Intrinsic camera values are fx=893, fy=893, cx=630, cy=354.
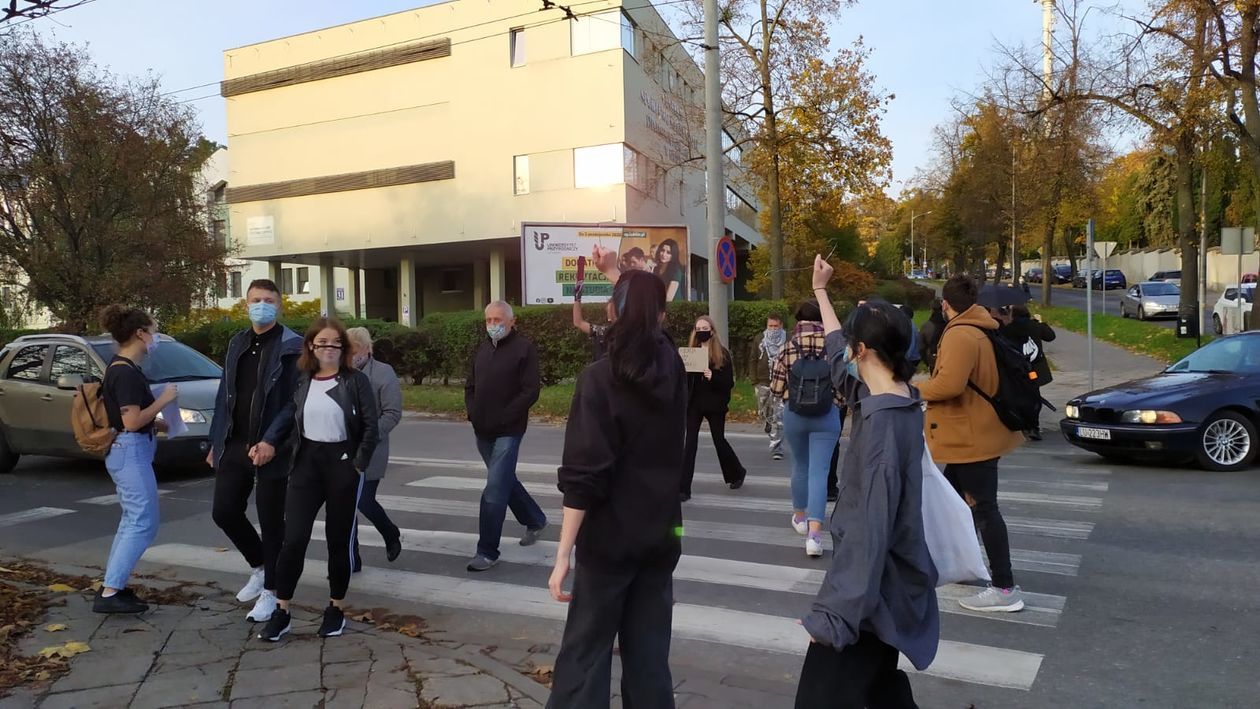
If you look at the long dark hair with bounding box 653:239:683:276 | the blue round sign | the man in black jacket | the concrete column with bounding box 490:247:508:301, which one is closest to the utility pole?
the blue round sign

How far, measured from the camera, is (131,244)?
22703 millimetres

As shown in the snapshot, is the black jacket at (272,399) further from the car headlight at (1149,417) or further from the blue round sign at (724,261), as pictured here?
the blue round sign at (724,261)

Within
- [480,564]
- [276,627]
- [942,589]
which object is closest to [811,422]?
[942,589]

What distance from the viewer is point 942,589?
18.1ft

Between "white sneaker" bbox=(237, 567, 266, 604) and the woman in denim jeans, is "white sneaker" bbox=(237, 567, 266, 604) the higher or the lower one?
the lower one

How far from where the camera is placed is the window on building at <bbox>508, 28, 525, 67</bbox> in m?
30.6

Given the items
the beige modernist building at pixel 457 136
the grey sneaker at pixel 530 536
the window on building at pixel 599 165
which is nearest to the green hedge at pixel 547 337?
the beige modernist building at pixel 457 136

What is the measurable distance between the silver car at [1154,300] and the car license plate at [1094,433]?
2621 cm

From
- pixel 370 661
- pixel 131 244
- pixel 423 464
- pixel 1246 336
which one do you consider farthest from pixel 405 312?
pixel 370 661

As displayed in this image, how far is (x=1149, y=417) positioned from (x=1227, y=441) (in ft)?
2.65

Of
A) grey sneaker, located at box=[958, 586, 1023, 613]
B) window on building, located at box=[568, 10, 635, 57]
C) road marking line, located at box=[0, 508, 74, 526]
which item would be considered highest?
window on building, located at box=[568, 10, 635, 57]

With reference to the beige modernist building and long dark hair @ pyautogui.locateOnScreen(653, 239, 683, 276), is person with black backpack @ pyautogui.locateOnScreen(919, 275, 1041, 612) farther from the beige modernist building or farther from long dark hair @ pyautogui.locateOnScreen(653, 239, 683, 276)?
the beige modernist building

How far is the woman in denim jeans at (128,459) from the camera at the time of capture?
5129mm

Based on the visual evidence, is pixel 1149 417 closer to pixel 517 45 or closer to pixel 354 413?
pixel 354 413
